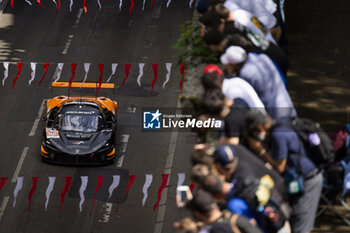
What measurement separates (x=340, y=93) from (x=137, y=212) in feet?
26.8

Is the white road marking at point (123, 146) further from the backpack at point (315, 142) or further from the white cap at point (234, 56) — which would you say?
the backpack at point (315, 142)

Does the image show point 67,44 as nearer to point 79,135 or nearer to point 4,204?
point 79,135

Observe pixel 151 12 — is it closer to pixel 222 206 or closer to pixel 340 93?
pixel 340 93

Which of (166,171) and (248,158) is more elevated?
(248,158)

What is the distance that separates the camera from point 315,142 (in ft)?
40.2

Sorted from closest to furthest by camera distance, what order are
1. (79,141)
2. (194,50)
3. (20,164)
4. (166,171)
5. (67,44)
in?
(194,50)
(166,171)
(79,141)
(20,164)
(67,44)

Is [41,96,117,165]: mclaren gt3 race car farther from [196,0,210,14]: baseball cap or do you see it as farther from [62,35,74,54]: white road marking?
[196,0,210,14]: baseball cap

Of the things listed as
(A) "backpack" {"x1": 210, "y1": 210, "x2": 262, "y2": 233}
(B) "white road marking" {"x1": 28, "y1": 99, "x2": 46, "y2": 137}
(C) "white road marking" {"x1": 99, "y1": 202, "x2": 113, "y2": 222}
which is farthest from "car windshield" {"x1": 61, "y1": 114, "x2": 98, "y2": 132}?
Result: (A) "backpack" {"x1": 210, "y1": 210, "x2": 262, "y2": 233}

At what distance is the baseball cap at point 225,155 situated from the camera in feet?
37.3

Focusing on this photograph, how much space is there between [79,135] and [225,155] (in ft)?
53.2

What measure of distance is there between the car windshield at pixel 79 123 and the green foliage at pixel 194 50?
934cm

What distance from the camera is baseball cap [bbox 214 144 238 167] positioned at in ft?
37.3

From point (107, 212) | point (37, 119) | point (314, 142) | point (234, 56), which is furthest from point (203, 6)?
point (37, 119)

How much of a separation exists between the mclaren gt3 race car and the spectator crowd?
1239 cm
